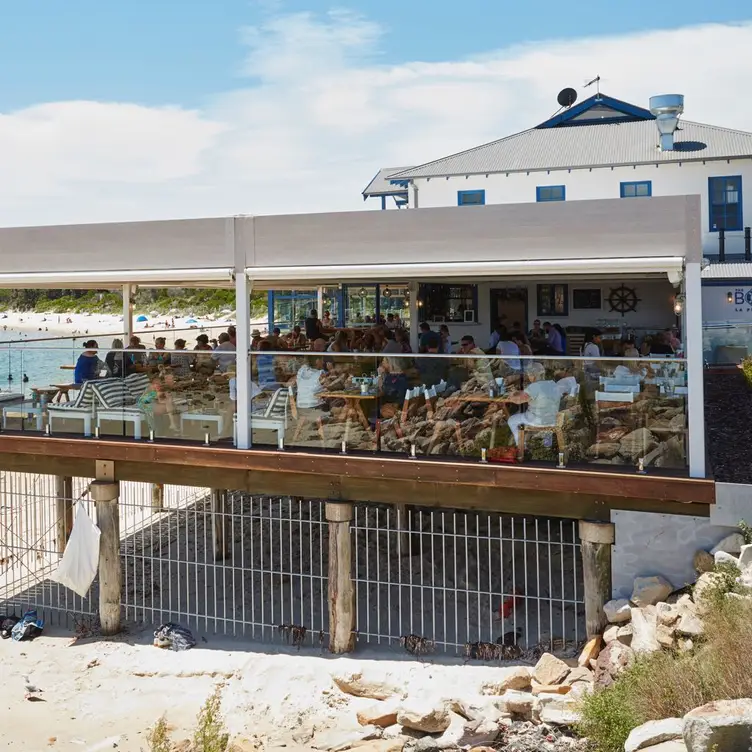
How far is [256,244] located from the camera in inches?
461

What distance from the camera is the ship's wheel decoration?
20500 mm

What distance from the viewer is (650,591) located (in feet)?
33.2

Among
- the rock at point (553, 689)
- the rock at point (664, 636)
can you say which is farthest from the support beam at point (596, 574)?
the rock at point (664, 636)

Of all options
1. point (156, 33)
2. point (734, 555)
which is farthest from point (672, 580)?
point (156, 33)

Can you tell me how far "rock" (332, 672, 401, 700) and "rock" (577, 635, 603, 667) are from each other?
2.26m

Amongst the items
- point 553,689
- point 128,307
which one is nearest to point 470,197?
point 128,307

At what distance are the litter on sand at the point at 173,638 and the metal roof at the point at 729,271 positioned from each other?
50.7 feet

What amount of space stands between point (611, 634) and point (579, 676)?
65 cm

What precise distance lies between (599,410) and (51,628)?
30.4 feet

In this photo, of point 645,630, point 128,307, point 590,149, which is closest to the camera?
point 645,630

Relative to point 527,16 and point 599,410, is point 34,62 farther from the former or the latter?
point 599,410

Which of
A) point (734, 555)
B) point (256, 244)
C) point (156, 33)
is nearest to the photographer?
point (734, 555)

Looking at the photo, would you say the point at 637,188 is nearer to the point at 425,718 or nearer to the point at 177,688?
the point at 425,718

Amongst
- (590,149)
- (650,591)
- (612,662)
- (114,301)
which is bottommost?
(612,662)
